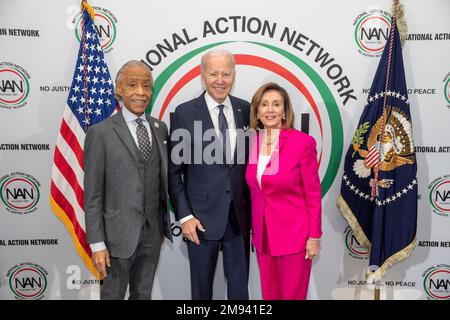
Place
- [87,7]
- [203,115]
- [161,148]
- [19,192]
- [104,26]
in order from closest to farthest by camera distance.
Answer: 1. [161,148]
2. [203,115]
3. [87,7]
4. [104,26]
5. [19,192]

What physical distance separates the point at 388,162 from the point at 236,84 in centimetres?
139

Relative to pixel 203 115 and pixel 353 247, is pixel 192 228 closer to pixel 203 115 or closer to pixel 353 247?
pixel 203 115

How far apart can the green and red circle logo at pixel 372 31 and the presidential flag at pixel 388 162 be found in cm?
19

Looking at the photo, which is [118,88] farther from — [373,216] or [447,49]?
[447,49]

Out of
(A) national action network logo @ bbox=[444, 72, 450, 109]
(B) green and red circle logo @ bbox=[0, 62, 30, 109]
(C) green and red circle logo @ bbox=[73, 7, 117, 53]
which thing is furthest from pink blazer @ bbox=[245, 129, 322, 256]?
(B) green and red circle logo @ bbox=[0, 62, 30, 109]

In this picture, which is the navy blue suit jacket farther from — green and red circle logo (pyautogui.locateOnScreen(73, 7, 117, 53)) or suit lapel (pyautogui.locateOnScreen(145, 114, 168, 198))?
green and red circle logo (pyautogui.locateOnScreen(73, 7, 117, 53))

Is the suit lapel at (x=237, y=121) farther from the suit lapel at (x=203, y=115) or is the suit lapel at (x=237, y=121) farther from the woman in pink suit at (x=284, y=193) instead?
the suit lapel at (x=203, y=115)

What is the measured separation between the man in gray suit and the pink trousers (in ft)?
2.58

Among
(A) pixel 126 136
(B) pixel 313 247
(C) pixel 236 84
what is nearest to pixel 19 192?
(A) pixel 126 136

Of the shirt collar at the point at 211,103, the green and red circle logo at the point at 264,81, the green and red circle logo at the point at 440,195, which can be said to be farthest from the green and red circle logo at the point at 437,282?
the shirt collar at the point at 211,103

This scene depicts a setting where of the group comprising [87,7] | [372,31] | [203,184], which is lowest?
[203,184]

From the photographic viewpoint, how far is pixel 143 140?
2.12 metres

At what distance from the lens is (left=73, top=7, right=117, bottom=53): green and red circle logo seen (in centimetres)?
284

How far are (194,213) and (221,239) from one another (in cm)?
27
